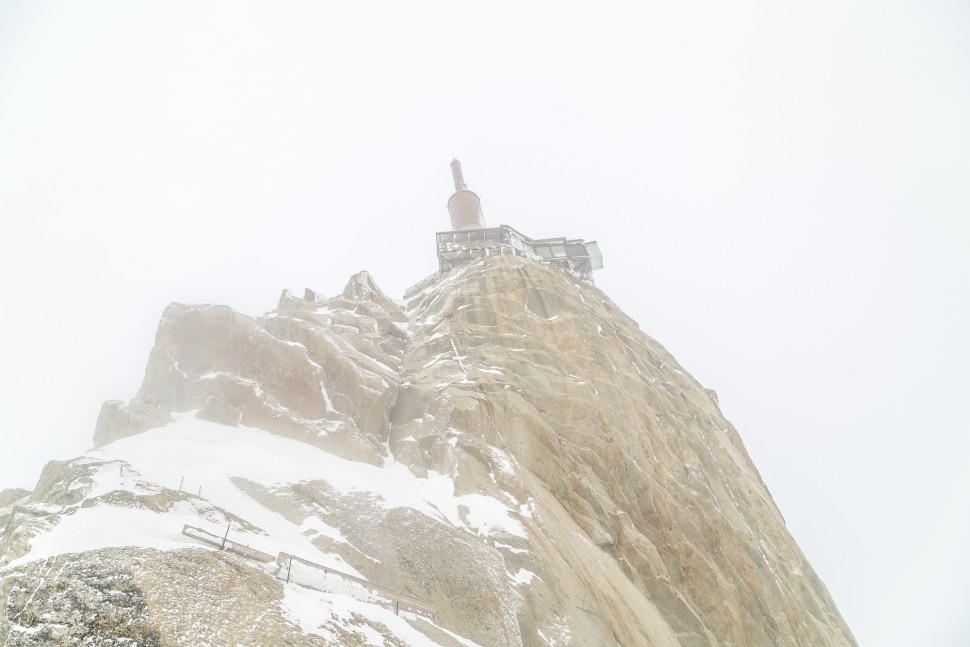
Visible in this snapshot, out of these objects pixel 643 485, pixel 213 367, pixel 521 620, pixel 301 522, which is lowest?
pixel 521 620

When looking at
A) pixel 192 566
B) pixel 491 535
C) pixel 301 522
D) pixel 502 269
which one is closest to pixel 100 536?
pixel 192 566

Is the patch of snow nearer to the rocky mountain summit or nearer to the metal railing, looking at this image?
the rocky mountain summit

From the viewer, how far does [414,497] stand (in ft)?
81.1

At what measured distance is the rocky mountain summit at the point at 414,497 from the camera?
512 inches

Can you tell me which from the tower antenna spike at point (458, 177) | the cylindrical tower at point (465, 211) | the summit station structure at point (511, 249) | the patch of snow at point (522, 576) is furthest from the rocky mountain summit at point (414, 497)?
the tower antenna spike at point (458, 177)

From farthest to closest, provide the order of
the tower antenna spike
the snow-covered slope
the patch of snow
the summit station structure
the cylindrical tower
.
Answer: the tower antenna spike → the cylindrical tower → the summit station structure → the patch of snow → the snow-covered slope

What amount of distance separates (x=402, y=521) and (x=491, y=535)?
348 cm

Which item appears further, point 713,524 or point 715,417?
point 715,417

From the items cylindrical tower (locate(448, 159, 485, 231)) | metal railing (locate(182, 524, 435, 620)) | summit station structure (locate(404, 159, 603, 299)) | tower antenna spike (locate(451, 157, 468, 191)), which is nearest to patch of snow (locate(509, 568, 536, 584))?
metal railing (locate(182, 524, 435, 620))

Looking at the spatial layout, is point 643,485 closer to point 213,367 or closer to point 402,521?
point 402,521

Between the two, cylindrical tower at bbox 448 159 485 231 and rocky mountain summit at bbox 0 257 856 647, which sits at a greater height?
cylindrical tower at bbox 448 159 485 231

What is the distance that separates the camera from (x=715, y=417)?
45281 mm

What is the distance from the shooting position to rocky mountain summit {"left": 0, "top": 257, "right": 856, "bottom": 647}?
13.0 m

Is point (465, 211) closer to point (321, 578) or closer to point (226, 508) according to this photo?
point (226, 508)
